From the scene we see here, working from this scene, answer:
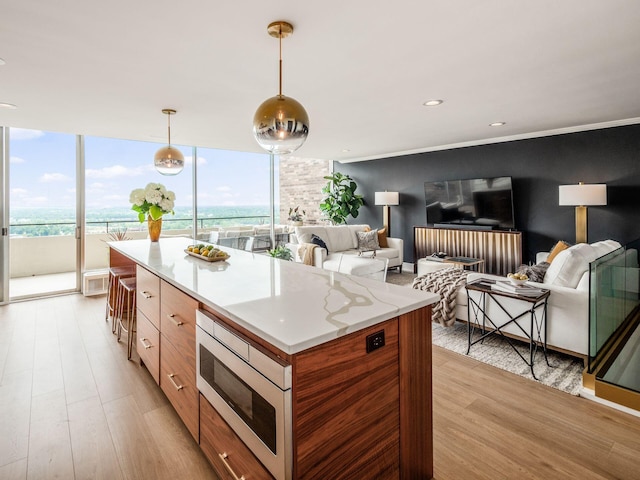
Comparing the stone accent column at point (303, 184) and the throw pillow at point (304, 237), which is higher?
the stone accent column at point (303, 184)

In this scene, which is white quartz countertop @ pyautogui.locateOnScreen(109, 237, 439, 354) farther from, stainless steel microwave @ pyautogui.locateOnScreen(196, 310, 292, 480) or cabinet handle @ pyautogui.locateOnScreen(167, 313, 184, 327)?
cabinet handle @ pyautogui.locateOnScreen(167, 313, 184, 327)

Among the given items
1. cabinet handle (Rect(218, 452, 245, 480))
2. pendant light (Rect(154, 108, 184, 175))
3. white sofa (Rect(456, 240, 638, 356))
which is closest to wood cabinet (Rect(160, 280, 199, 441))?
cabinet handle (Rect(218, 452, 245, 480))

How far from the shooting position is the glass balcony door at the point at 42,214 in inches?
190

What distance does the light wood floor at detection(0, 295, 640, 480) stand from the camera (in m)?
1.74

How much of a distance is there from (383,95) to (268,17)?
1.67m

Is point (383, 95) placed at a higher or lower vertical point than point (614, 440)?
higher

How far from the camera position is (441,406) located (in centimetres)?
227

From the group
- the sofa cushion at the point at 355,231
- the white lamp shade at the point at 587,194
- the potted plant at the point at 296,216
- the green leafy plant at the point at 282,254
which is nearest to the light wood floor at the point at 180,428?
the white lamp shade at the point at 587,194

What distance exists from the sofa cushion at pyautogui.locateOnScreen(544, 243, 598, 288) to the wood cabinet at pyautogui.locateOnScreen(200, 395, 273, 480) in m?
2.76

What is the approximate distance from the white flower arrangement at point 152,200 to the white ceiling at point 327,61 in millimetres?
869

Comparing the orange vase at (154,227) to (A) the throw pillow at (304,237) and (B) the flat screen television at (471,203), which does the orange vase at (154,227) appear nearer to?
(A) the throw pillow at (304,237)

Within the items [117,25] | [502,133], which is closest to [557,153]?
[502,133]

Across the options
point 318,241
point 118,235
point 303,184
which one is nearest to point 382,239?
point 318,241

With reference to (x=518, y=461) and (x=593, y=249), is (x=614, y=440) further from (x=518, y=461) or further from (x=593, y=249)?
(x=593, y=249)
